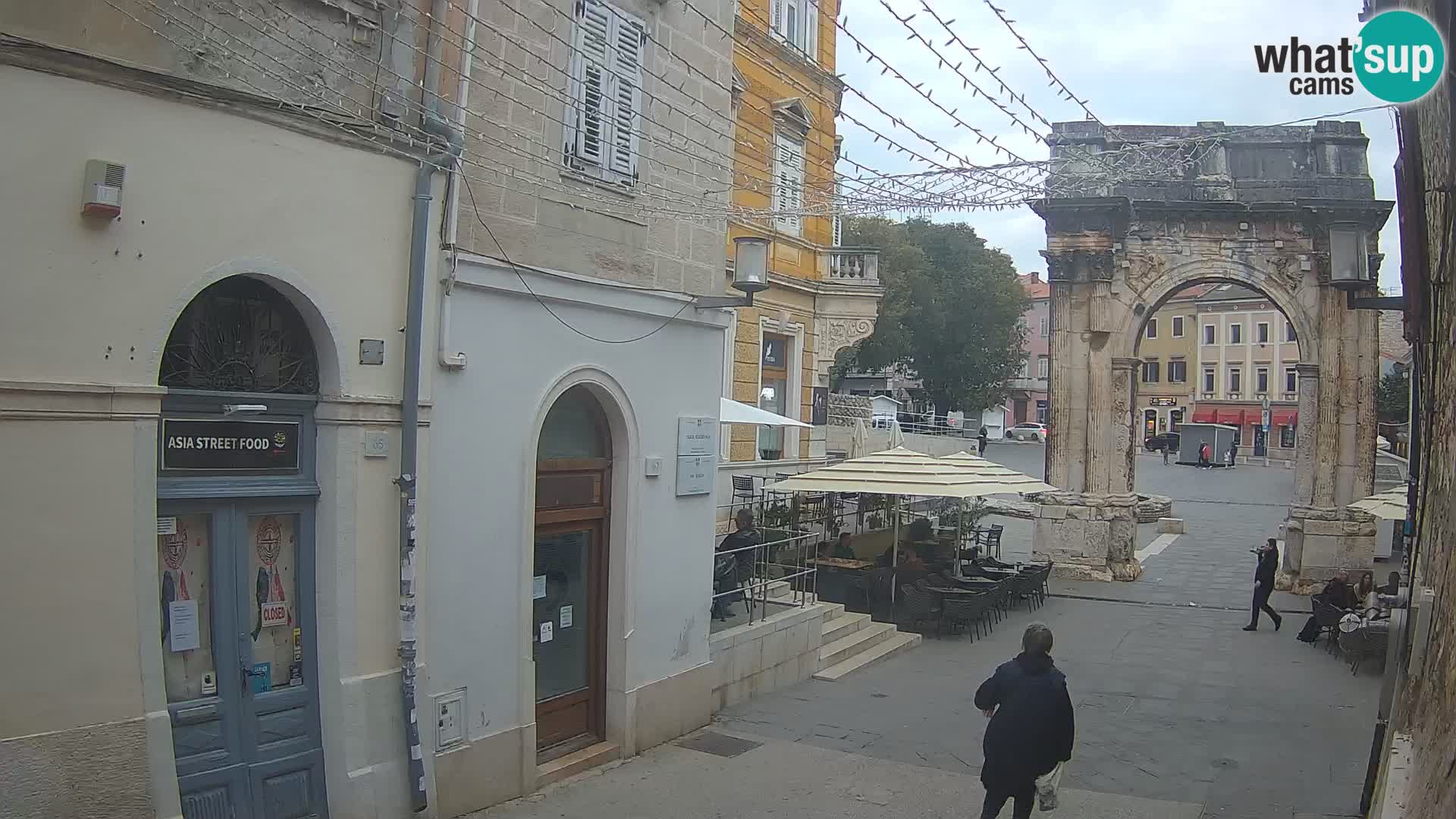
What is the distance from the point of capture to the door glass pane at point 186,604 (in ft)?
19.9

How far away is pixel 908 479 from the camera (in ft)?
49.1

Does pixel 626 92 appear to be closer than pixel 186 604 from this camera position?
No

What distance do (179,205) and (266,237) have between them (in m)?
0.53

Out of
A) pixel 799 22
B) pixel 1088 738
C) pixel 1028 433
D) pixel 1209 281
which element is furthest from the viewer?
pixel 1028 433

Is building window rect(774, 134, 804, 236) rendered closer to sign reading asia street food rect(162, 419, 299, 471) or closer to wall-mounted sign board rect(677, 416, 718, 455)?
wall-mounted sign board rect(677, 416, 718, 455)

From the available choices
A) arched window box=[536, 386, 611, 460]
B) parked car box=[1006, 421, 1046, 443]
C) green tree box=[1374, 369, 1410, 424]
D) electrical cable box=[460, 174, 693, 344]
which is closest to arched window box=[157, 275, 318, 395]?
electrical cable box=[460, 174, 693, 344]

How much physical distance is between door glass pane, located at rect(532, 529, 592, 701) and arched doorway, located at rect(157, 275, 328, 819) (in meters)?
2.15

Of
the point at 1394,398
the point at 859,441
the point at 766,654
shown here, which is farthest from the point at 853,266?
the point at 1394,398

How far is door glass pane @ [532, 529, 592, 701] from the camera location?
345 inches

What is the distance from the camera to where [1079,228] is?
2188 cm

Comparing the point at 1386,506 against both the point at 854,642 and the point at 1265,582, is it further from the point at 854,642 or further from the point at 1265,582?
the point at 854,642

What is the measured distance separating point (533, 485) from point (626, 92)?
11.1 feet

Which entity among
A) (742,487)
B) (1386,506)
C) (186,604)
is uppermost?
(1386,506)

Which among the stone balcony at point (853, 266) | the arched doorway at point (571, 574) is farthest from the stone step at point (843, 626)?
the stone balcony at point (853, 266)
